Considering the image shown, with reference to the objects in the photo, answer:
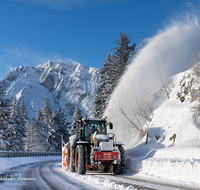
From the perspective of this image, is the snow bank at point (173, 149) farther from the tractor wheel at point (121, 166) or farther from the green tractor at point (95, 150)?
the green tractor at point (95, 150)

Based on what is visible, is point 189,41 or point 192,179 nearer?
point 192,179

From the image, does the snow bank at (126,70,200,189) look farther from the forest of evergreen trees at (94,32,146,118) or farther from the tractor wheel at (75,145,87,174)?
the forest of evergreen trees at (94,32,146,118)

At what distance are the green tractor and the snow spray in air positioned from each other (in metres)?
8.14

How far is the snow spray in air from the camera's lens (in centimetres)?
2020

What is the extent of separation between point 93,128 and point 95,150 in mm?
1857

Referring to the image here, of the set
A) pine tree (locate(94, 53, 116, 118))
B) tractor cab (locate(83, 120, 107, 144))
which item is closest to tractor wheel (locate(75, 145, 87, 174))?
tractor cab (locate(83, 120, 107, 144))

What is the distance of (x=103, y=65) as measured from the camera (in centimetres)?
3259

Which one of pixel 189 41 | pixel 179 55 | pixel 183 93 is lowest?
pixel 183 93

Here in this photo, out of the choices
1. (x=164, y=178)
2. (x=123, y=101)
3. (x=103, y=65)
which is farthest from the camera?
(x=103, y=65)

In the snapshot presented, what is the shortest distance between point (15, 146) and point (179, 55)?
2796cm

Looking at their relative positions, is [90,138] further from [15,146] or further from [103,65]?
[15,146]

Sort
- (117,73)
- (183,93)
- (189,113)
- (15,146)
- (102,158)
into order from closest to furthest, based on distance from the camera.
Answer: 1. (102,158)
2. (189,113)
3. (183,93)
4. (117,73)
5. (15,146)

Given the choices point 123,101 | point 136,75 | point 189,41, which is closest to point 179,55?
point 189,41

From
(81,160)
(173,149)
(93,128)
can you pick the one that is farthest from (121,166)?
(173,149)
